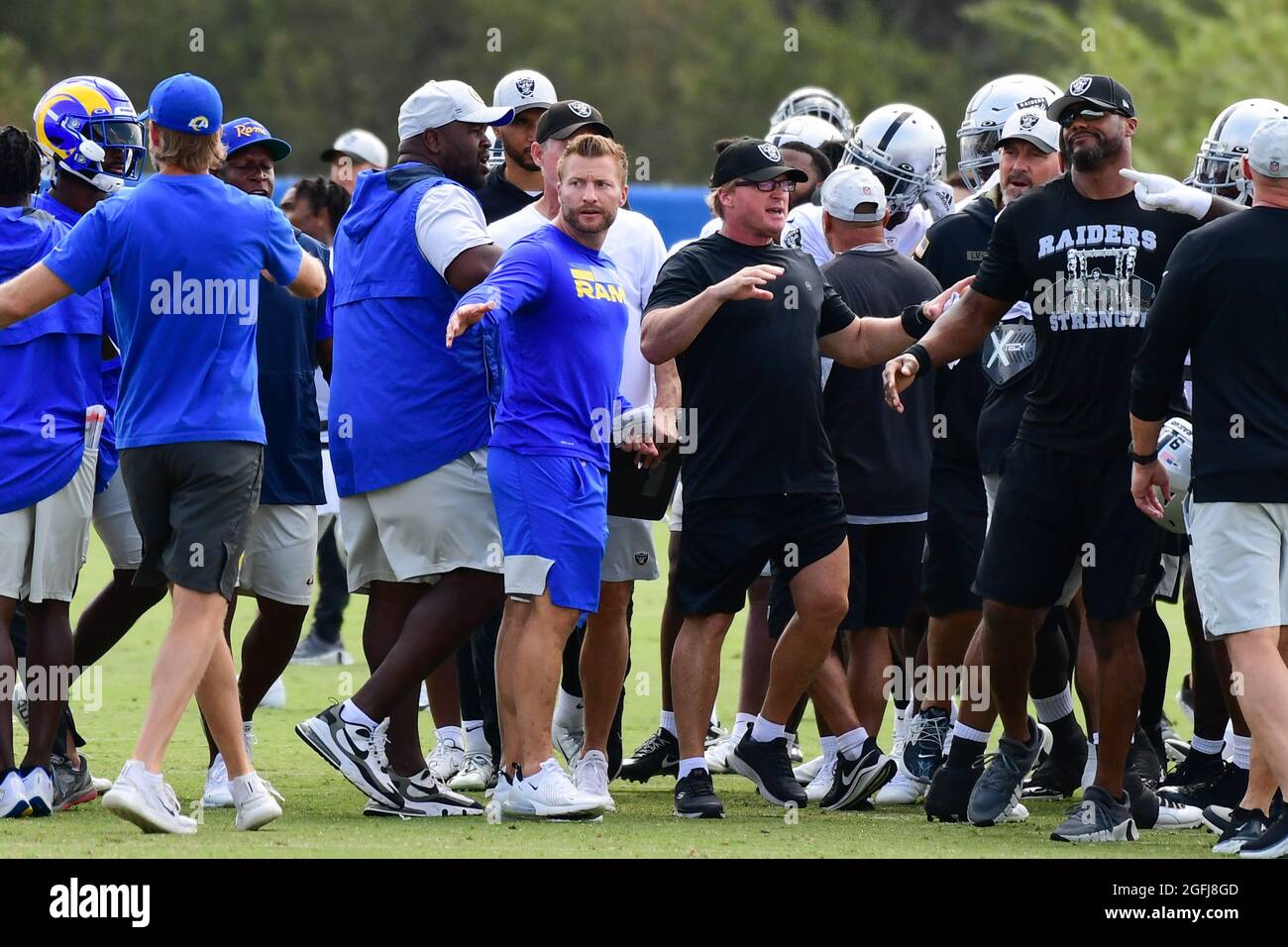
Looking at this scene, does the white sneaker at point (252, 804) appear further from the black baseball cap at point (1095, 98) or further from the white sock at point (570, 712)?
the black baseball cap at point (1095, 98)

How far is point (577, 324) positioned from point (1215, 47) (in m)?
30.9

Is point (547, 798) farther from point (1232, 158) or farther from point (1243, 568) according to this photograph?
point (1232, 158)

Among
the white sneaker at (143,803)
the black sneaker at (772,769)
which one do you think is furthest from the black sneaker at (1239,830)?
the white sneaker at (143,803)

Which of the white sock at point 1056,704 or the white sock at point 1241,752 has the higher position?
the white sock at point 1056,704

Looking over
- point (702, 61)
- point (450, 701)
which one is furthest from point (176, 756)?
point (702, 61)

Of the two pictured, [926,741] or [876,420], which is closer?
[876,420]

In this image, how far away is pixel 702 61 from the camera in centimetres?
4728

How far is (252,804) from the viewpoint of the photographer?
6.74 meters

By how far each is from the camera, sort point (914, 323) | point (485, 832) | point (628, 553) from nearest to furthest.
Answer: point (485, 832)
point (914, 323)
point (628, 553)

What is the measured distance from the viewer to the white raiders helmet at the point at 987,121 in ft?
29.0

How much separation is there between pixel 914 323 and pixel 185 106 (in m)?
2.67

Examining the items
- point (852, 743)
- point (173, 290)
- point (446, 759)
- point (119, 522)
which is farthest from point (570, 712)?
point (173, 290)

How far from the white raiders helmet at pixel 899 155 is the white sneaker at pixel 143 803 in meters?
4.08

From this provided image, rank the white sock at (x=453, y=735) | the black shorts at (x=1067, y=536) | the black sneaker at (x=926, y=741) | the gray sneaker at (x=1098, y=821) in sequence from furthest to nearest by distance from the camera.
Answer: the white sock at (x=453, y=735) → the black sneaker at (x=926, y=741) → the black shorts at (x=1067, y=536) → the gray sneaker at (x=1098, y=821)
